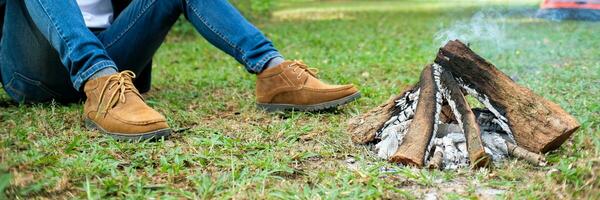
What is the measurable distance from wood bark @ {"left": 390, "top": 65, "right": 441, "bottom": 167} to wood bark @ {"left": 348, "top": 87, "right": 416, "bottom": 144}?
0.47 ft

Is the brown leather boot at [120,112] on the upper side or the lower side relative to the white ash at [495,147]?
lower

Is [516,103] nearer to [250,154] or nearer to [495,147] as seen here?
[495,147]

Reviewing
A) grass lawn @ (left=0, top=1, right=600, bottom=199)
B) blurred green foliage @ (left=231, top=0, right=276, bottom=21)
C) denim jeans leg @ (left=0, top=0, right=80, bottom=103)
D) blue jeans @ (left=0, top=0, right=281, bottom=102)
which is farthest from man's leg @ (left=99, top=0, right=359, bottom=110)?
blurred green foliage @ (left=231, top=0, right=276, bottom=21)

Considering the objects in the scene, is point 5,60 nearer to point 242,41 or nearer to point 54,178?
point 242,41

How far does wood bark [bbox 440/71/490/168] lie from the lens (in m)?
2.17

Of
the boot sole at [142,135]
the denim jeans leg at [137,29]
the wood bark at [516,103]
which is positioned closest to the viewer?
the wood bark at [516,103]

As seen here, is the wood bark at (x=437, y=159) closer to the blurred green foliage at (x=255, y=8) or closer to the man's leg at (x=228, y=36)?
the man's leg at (x=228, y=36)

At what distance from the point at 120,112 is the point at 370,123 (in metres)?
0.95

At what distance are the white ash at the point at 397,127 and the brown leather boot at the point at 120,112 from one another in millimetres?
812

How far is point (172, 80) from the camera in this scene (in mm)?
4574

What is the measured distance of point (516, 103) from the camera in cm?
240

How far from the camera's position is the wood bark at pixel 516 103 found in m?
2.28

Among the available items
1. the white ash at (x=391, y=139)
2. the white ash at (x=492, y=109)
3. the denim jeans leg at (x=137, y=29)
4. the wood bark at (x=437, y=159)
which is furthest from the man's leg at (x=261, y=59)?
the wood bark at (x=437, y=159)

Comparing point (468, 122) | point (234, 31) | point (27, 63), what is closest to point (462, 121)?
point (468, 122)
